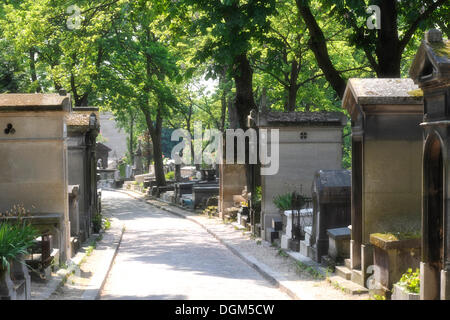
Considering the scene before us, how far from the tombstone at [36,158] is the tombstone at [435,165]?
6.81m

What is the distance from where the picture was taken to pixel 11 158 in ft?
37.7

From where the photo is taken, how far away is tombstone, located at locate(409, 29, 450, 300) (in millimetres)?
6410

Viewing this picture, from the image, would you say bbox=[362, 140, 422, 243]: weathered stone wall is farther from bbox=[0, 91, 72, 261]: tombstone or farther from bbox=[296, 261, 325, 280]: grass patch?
bbox=[0, 91, 72, 261]: tombstone

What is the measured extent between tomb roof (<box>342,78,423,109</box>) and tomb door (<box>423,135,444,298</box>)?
5.94ft

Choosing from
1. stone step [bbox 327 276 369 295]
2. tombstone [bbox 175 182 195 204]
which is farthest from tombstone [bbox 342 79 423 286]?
tombstone [bbox 175 182 195 204]

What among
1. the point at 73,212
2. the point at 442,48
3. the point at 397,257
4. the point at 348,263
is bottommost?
the point at 348,263

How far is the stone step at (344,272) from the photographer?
31.3ft

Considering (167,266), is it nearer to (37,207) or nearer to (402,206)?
(37,207)

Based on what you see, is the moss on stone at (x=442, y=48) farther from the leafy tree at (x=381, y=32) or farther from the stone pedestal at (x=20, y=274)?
the leafy tree at (x=381, y=32)

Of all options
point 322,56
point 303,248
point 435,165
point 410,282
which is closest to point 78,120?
point 322,56

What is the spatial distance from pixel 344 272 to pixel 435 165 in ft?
10.7

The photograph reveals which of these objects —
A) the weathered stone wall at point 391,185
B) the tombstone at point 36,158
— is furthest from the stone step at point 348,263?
the tombstone at point 36,158

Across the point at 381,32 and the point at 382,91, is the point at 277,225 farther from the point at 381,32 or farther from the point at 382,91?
the point at 382,91

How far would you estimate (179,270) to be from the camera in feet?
38.0
